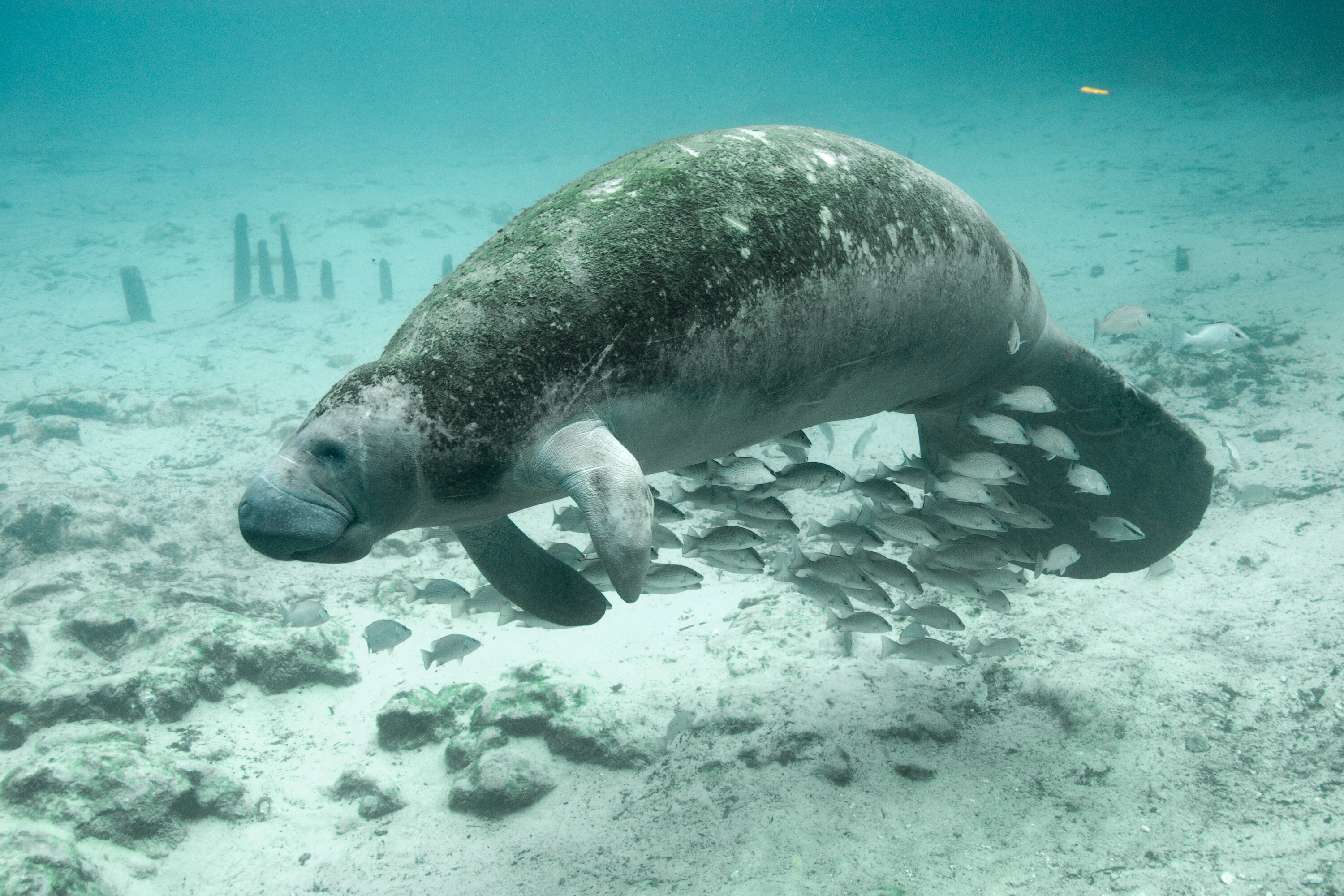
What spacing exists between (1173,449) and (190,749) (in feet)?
23.7

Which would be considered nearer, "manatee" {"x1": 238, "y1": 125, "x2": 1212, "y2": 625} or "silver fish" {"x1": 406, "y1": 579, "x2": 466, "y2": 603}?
"manatee" {"x1": 238, "y1": 125, "x2": 1212, "y2": 625}

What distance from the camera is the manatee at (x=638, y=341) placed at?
78.1 inches

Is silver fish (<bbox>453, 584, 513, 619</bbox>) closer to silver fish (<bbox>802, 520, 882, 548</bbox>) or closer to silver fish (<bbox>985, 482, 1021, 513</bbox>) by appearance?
silver fish (<bbox>802, 520, 882, 548</bbox>)

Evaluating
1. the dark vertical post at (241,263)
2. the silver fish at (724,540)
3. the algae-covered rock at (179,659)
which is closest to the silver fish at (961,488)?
the silver fish at (724,540)

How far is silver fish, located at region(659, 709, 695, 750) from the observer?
4414mm

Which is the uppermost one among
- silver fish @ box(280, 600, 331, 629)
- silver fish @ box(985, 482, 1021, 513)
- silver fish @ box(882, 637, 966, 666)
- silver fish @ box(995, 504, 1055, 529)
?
silver fish @ box(985, 482, 1021, 513)

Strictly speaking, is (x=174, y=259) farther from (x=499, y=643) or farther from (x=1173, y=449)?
(x=1173, y=449)

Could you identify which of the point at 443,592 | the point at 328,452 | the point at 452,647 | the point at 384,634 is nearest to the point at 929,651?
the point at 452,647

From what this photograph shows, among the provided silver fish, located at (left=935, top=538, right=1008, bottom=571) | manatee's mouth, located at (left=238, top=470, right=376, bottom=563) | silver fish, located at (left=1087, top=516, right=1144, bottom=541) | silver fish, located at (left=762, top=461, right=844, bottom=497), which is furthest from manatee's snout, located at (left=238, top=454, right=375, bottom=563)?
silver fish, located at (left=1087, top=516, right=1144, bottom=541)

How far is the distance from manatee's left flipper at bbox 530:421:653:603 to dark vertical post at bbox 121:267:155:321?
31851 millimetres

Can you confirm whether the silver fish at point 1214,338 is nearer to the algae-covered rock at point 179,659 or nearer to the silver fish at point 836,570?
the silver fish at point 836,570

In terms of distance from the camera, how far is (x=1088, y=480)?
13.2 ft

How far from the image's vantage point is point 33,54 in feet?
489

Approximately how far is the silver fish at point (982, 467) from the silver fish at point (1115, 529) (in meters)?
0.68
